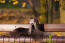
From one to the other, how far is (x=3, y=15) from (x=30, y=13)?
3.95ft

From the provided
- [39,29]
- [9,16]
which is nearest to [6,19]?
[9,16]

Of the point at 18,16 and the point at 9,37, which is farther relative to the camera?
the point at 18,16

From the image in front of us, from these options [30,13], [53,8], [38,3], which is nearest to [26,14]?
[30,13]

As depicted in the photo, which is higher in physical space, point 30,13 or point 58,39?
A: point 58,39

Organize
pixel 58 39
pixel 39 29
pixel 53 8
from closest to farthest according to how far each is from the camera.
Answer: pixel 58 39 < pixel 39 29 < pixel 53 8

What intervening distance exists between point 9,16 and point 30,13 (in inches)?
37.2

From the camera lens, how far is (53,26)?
1979 mm

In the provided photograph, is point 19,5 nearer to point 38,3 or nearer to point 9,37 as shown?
point 38,3

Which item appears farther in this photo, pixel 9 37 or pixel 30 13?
pixel 30 13

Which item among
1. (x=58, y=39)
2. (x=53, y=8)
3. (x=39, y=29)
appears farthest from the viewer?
(x=53, y=8)

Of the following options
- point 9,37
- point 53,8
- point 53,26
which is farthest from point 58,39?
point 53,8

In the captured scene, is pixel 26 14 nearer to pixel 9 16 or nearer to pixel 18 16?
pixel 18 16

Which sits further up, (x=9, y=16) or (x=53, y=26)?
(x=53, y=26)

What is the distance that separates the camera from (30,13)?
6.42 metres
